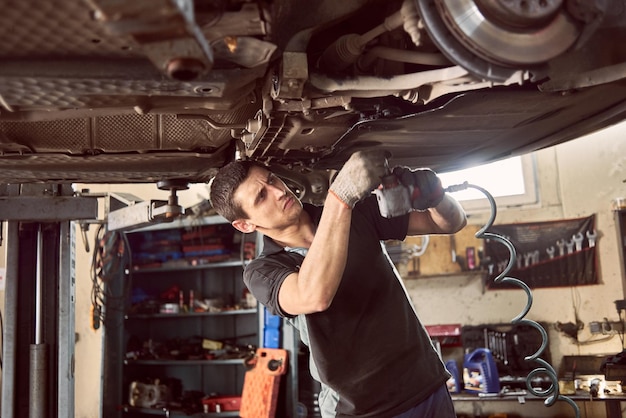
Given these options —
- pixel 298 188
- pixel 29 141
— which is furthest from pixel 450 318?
pixel 29 141

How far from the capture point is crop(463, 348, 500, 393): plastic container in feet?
13.2

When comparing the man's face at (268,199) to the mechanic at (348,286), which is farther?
the man's face at (268,199)

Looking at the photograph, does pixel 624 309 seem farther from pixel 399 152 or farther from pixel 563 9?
pixel 563 9

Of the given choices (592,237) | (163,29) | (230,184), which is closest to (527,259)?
(592,237)

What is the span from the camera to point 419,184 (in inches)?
49.9

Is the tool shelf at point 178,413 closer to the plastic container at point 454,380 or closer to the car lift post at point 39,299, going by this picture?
the plastic container at point 454,380

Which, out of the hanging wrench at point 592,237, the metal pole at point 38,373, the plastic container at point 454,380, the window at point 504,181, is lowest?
the plastic container at point 454,380

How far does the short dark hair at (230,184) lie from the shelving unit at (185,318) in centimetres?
265

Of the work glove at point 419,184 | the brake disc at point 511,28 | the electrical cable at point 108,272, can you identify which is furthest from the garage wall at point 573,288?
the brake disc at point 511,28

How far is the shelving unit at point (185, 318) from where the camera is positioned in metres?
4.40

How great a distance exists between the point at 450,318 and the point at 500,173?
126 cm

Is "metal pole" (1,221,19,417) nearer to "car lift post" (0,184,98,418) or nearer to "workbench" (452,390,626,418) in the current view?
"car lift post" (0,184,98,418)

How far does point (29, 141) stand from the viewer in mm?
1426

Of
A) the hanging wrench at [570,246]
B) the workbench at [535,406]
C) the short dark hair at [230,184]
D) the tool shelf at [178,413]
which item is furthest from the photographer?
the hanging wrench at [570,246]
